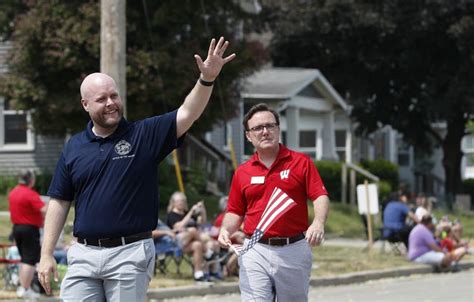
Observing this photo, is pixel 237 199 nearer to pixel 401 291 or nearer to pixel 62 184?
pixel 62 184

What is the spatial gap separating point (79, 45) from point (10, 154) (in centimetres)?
777

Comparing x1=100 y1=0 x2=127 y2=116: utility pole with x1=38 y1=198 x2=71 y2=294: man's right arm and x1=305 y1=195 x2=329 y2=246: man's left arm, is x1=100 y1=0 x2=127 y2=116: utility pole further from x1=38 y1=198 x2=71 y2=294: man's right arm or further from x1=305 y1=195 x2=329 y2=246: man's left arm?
x1=38 y1=198 x2=71 y2=294: man's right arm

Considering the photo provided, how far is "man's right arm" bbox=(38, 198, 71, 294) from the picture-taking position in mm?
6758

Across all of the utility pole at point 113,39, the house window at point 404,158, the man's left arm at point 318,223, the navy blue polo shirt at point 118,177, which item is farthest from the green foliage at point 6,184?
the house window at point 404,158

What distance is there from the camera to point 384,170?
44.8 metres

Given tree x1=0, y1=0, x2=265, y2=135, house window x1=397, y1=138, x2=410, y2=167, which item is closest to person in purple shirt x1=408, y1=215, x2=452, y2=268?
tree x1=0, y1=0, x2=265, y2=135

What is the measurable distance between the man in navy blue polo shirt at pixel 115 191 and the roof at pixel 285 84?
2883 cm

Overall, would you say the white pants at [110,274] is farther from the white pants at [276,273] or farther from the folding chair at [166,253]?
the folding chair at [166,253]

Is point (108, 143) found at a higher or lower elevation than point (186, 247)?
higher

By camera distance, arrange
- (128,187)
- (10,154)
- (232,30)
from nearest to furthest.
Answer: (128,187) < (232,30) < (10,154)

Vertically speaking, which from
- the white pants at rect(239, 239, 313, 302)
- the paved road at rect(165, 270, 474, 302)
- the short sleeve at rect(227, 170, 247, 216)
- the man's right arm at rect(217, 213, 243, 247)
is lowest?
the paved road at rect(165, 270, 474, 302)

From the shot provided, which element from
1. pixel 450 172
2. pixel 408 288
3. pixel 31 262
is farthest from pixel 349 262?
pixel 450 172

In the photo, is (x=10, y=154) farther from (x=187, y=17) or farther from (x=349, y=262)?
(x=349, y=262)

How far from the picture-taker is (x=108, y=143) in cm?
669
